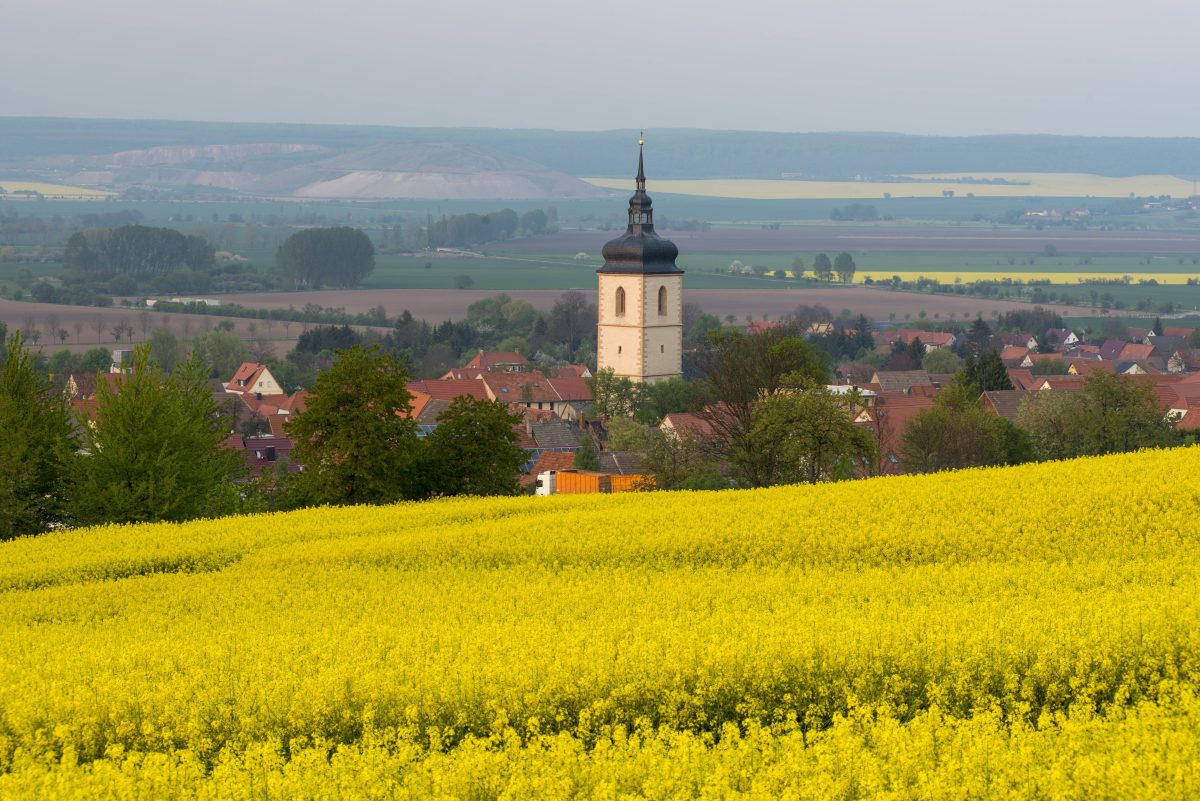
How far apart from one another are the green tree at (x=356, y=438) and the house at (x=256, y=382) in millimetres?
81340

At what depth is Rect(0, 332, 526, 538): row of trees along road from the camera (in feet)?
128

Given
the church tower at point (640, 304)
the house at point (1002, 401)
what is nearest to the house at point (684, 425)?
the church tower at point (640, 304)

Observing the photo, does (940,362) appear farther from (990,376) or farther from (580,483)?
(580,483)

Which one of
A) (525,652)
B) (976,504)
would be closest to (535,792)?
(525,652)

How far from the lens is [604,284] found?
103 m

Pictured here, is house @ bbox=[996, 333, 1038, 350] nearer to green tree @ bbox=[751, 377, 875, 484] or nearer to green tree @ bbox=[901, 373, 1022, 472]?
green tree @ bbox=[901, 373, 1022, 472]

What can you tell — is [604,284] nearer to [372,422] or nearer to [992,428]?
[992,428]

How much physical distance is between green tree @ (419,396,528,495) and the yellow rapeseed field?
13.2 meters

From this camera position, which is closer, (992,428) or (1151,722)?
(1151,722)

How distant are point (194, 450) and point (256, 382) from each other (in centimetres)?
8415

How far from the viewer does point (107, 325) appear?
17062 cm

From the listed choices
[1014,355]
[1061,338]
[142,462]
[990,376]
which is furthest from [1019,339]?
[142,462]

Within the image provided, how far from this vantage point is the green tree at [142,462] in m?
38.8

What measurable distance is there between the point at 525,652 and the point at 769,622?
3.03m
